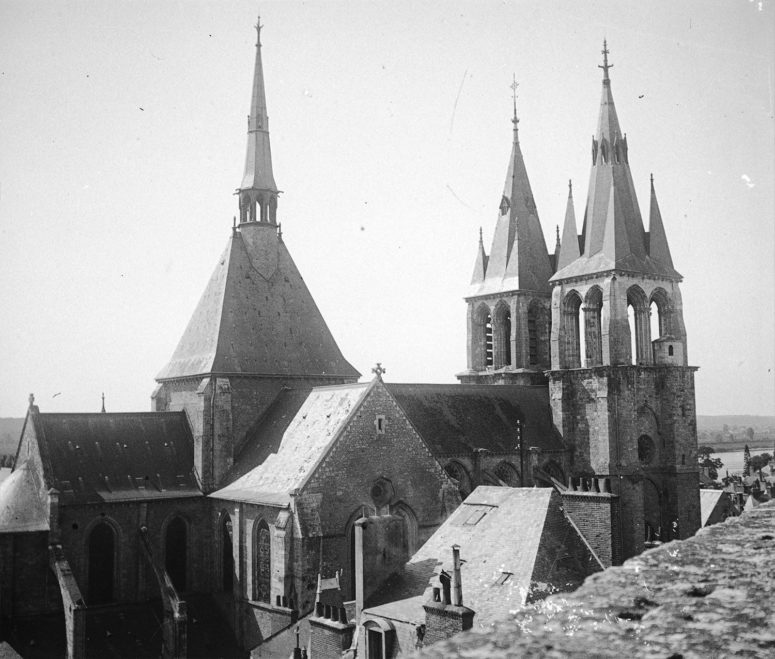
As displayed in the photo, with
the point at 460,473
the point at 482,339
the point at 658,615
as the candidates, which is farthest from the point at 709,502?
the point at 658,615

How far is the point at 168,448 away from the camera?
34844mm

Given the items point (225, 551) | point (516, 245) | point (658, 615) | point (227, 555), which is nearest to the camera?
point (658, 615)

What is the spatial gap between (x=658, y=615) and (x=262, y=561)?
90.9ft

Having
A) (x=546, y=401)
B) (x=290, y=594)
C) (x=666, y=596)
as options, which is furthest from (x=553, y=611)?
(x=546, y=401)

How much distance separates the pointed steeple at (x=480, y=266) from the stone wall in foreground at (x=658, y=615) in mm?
47326

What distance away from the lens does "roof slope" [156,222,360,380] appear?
37031mm

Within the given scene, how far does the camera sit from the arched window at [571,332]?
4512 cm

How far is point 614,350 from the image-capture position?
43188mm

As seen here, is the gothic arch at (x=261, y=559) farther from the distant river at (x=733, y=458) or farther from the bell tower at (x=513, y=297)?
the distant river at (x=733, y=458)

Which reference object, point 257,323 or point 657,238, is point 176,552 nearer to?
point 257,323

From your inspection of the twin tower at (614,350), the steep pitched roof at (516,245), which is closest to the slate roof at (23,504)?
the twin tower at (614,350)

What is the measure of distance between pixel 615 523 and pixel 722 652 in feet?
98.9

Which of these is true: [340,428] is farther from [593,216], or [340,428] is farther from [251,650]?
[593,216]

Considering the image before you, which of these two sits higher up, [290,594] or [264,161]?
[264,161]
